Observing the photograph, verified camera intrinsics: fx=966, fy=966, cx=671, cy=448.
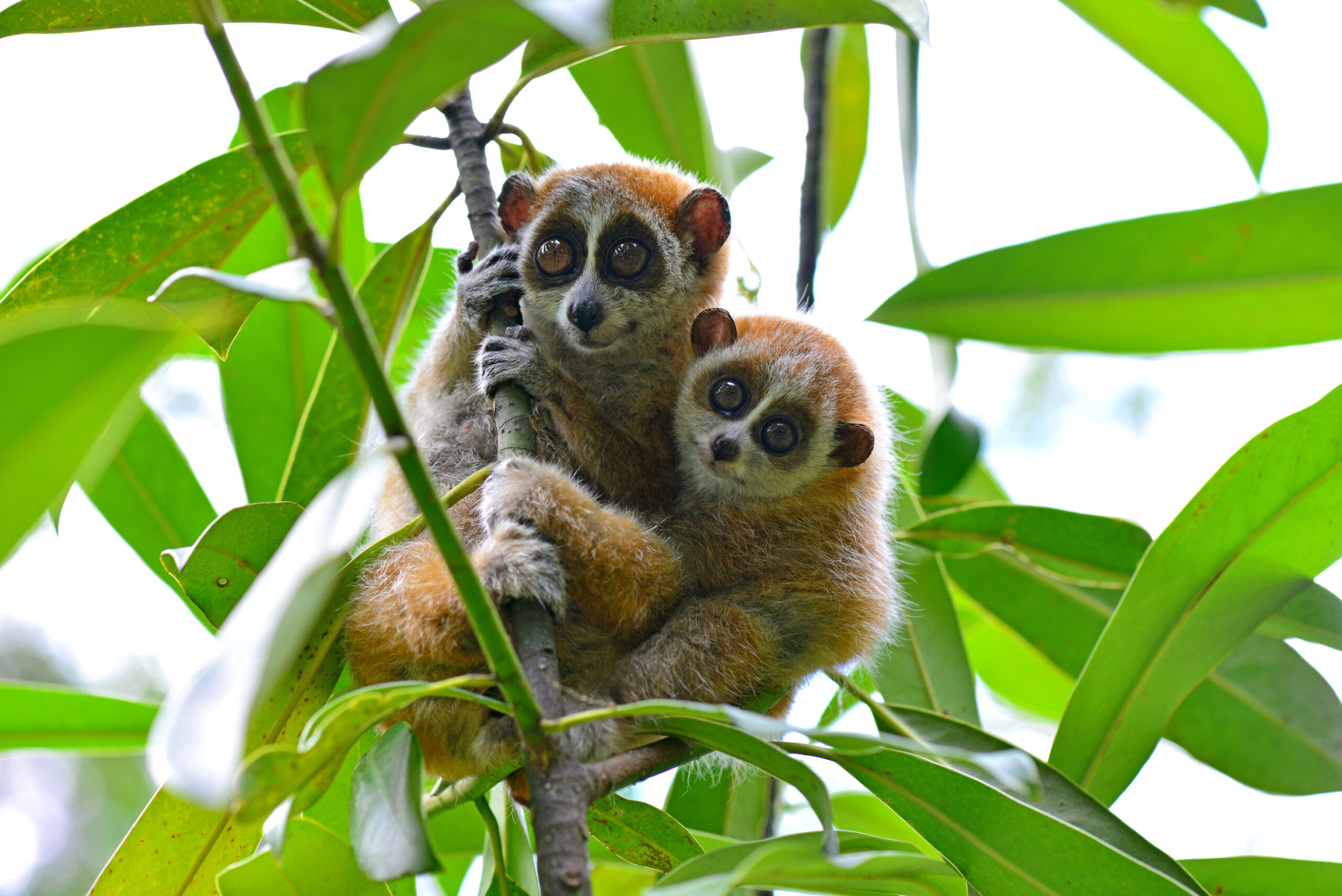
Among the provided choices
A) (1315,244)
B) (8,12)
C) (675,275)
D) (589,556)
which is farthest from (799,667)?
(8,12)

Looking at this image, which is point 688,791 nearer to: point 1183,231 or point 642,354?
point 642,354

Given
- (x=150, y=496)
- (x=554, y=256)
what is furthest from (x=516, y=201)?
(x=150, y=496)

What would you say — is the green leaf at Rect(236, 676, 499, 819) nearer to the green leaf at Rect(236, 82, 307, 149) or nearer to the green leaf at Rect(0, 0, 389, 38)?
the green leaf at Rect(0, 0, 389, 38)

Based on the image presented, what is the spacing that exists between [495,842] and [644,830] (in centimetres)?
48

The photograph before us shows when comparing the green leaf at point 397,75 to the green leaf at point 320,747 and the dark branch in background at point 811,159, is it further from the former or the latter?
the dark branch in background at point 811,159

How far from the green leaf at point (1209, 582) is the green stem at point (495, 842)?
4.38 ft

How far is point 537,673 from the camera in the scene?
1681 mm

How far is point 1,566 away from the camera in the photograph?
1.17 metres

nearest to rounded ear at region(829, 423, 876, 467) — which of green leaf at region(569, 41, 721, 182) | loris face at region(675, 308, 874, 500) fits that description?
loris face at region(675, 308, 874, 500)

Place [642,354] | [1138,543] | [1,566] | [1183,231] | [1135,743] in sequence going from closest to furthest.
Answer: [1,566] < [1135,743] < [1183,231] < [1138,543] < [642,354]

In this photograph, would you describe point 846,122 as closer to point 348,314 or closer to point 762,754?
point 762,754

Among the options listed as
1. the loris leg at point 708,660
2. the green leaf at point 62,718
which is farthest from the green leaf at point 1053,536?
the green leaf at point 62,718

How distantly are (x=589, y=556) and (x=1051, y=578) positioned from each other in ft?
5.90

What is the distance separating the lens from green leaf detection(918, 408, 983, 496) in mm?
2943
